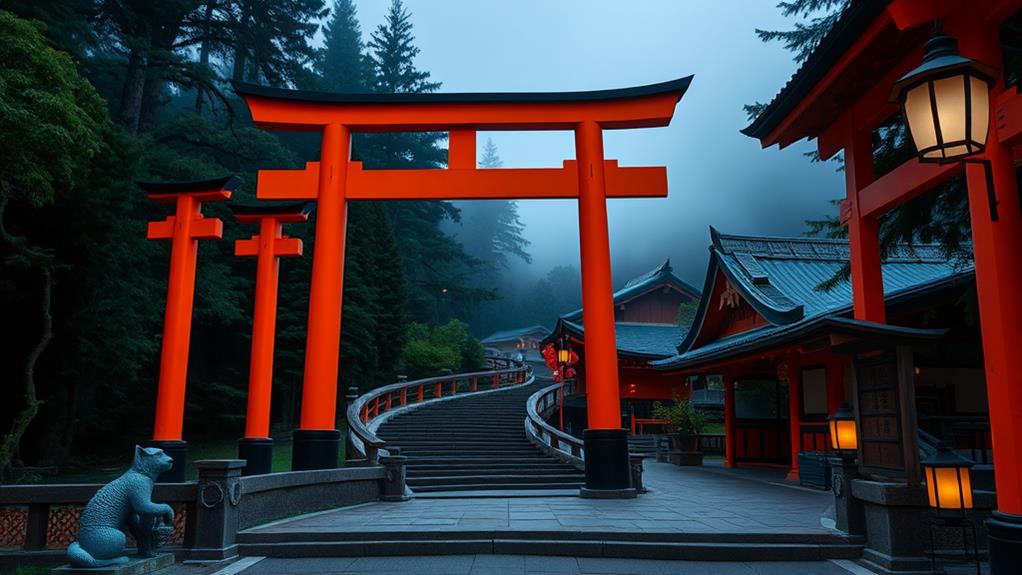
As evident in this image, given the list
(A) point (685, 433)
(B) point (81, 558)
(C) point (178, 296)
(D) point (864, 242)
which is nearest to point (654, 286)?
(A) point (685, 433)

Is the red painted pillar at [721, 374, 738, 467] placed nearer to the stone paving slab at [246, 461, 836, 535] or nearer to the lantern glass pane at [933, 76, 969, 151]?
the stone paving slab at [246, 461, 836, 535]

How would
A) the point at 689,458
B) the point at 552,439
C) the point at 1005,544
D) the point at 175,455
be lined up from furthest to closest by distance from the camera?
the point at 689,458
the point at 552,439
the point at 175,455
the point at 1005,544

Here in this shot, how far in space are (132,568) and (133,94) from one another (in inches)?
843

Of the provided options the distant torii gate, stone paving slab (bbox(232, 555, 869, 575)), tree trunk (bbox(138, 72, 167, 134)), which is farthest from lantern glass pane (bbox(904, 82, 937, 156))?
tree trunk (bbox(138, 72, 167, 134))

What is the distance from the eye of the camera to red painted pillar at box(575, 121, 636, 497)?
408 inches

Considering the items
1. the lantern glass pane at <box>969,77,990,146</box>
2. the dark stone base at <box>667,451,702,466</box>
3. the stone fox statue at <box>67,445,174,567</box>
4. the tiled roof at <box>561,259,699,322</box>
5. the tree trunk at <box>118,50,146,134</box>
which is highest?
the tree trunk at <box>118,50,146,134</box>

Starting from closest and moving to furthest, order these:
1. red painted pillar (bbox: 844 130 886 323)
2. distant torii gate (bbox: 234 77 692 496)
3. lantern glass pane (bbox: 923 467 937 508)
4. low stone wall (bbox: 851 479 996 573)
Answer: lantern glass pane (bbox: 923 467 937 508) → low stone wall (bbox: 851 479 996 573) → red painted pillar (bbox: 844 130 886 323) → distant torii gate (bbox: 234 77 692 496)

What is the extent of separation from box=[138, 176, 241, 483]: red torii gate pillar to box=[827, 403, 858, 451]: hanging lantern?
9973mm

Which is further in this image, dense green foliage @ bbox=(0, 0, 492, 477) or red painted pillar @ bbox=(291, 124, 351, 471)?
dense green foliage @ bbox=(0, 0, 492, 477)

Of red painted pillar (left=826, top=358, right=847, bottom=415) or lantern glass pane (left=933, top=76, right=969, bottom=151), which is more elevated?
lantern glass pane (left=933, top=76, right=969, bottom=151)

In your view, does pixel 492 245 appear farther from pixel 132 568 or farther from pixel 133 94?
pixel 132 568

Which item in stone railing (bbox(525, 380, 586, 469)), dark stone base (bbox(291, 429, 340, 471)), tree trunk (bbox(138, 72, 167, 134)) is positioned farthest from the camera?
tree trunk (bbox(138, 72, 167, 134))

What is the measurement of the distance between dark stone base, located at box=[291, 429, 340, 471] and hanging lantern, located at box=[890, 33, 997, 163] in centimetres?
911

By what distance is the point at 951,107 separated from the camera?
4.51 metres
